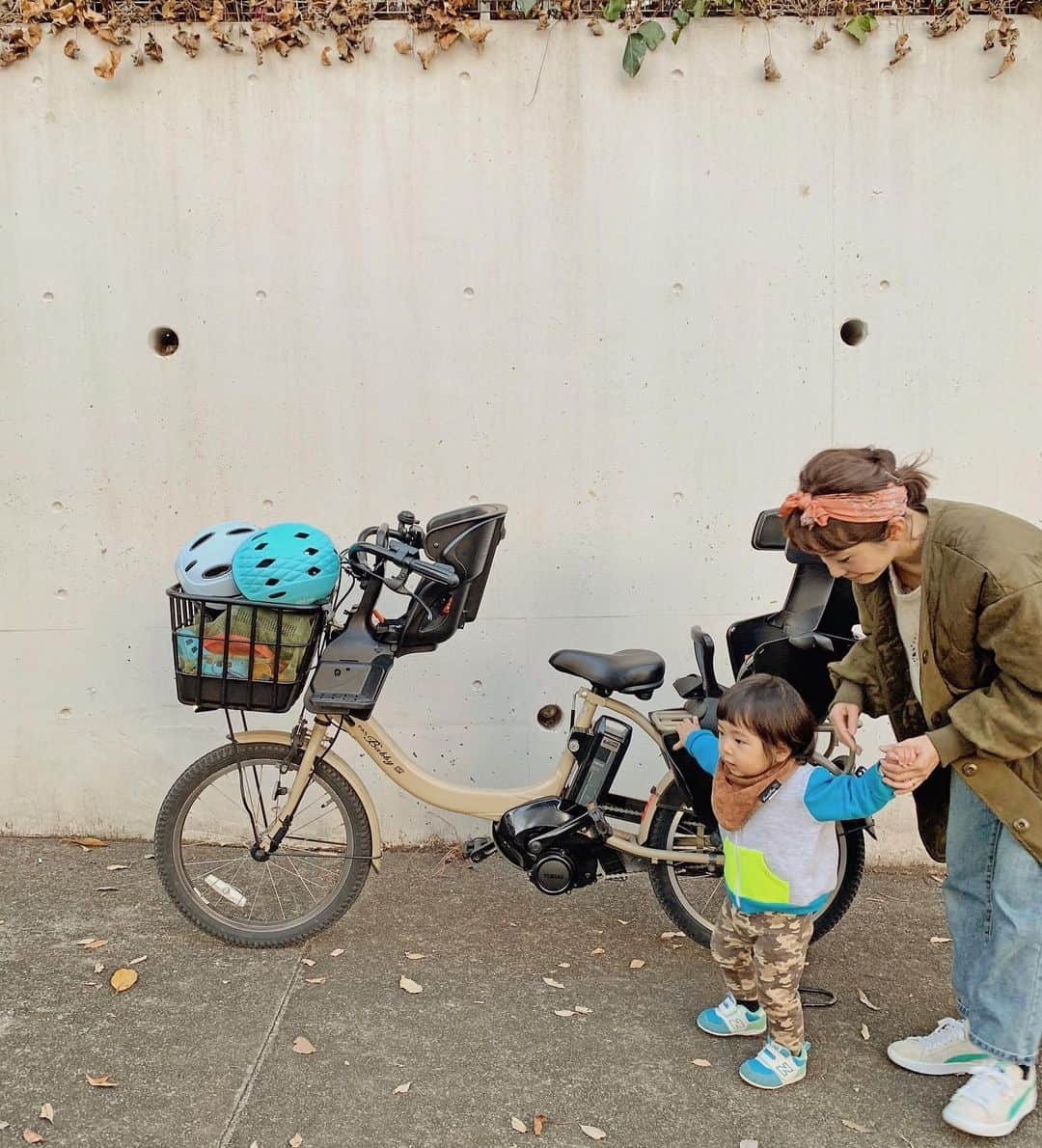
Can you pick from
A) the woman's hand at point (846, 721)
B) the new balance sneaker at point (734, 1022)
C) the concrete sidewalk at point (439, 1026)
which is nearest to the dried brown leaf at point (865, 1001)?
the concrete sidewalk at point (439, 1026)

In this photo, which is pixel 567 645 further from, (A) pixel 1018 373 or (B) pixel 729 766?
(A) pixel 1018 373

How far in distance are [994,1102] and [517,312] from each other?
3004 mm

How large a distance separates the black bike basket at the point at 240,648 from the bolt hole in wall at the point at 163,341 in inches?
54.8

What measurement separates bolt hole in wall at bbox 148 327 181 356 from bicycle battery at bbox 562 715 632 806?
228 cm

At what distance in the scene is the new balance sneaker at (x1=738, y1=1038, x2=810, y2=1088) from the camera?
2.79m

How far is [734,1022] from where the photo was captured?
3.02 metres

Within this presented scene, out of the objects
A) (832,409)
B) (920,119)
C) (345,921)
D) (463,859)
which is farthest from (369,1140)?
(920,119)

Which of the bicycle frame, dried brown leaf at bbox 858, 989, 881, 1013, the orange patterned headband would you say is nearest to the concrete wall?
the bicycle frame

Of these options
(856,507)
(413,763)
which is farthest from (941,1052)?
(413,763)

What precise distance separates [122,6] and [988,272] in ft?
11.3

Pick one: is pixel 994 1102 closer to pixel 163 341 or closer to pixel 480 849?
pixel 480 849

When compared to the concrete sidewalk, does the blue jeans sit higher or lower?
higher

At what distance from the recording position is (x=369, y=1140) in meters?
2.59

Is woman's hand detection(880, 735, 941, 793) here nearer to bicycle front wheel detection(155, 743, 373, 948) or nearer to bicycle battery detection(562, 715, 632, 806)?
bicycle battery detection(562, 715, 632, 806)
